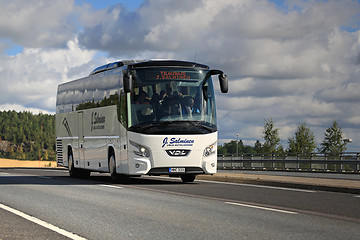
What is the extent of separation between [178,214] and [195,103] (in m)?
9.15

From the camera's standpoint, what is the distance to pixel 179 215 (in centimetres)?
1054

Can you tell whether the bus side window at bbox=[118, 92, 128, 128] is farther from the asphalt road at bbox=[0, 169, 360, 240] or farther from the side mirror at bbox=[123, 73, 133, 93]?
the asphalt road at bbox=[0, 169, 360, 240]

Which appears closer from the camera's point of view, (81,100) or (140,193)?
(140,193)

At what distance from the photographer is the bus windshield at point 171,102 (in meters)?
19.2

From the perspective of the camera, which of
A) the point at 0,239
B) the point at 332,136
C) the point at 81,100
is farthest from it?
the point at 332,136

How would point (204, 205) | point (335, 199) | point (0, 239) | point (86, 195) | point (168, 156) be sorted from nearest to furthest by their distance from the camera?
point (0, 239)
point (204, 205)
point (335, 199)
point (86, 195)
point (168, 156)

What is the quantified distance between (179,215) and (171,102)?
9105mm

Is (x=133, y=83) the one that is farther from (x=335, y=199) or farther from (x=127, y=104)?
(x=335, y=199)

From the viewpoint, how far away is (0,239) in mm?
7988

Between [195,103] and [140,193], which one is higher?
[195,103]

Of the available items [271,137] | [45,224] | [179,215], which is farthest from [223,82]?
[271,137]

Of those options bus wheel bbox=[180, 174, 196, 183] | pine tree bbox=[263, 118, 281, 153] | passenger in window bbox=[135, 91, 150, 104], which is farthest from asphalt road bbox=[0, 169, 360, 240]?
pine tree bbox=[263, 118, 281, 153]

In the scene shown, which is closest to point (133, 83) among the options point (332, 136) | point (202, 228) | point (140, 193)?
point (140, 193)

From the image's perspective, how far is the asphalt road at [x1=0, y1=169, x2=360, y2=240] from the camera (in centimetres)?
836
